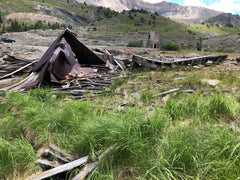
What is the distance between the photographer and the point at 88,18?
15700 centimetres

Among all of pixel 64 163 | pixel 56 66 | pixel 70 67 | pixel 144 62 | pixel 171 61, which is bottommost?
pixel 64 163

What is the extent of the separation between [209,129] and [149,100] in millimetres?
2017

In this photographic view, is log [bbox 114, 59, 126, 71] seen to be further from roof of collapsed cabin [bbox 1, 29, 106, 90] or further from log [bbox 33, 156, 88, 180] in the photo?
log [bbox 33, 156, 88, 180]

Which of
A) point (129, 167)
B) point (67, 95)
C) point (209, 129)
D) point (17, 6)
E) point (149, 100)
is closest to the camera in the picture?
point (129, 167)

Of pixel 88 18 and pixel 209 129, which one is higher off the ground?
pixel 88 18

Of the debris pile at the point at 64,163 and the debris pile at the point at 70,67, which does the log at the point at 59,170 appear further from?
the debris pile at the point at 70,67

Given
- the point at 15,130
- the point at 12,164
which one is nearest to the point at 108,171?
the point at 12,164

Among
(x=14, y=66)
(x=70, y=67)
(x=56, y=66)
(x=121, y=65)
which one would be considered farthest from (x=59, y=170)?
(x=14, y=66)

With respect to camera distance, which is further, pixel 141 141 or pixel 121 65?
pixel 121 65

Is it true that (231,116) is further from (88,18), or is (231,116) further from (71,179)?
(88,18)

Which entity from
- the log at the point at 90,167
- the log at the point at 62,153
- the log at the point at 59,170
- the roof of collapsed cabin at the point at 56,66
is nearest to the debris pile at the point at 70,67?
the roof of collapsed cabin at the point at 56,66

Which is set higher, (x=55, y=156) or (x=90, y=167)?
(x=90, y=167)

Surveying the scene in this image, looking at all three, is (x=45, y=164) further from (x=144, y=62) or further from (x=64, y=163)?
(x=144, y=62)

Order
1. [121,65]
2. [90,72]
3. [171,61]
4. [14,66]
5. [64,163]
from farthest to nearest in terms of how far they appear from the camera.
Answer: [121,65]
[171,61]
[14,66]
[90,72]
[64,163]
